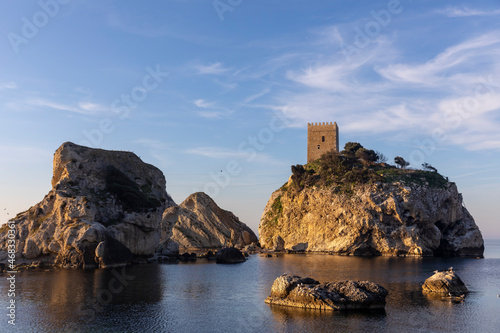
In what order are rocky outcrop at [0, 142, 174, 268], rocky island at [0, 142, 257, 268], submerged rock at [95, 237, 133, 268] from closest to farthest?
submerged rock at [95, 237, 133, 268]
rocky outcrop at [0, 142, 174, 268]
rocky island at [0, 142, 257, 268]

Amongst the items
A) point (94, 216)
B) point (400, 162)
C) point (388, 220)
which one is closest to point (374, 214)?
point (388, 220)

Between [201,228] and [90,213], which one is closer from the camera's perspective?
[90,213]

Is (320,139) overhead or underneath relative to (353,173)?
overhead

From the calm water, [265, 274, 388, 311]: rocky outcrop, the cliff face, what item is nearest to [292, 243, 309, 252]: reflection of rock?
the cliff face

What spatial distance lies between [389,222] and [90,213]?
62.4 m

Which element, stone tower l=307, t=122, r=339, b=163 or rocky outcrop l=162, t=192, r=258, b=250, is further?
stone tower l=307, t=122, r=339, b=163

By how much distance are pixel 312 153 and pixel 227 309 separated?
99.2m

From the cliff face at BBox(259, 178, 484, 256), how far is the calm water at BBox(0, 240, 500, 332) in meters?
39.3

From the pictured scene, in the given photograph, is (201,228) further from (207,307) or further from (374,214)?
(207,307)

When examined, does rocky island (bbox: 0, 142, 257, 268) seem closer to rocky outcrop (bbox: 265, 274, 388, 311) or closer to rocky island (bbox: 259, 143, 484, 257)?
rocky outcrop (bbox: 265, 274, 388, 311)

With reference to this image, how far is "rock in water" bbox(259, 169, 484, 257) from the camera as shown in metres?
92.5

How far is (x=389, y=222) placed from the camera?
93875 millimetres

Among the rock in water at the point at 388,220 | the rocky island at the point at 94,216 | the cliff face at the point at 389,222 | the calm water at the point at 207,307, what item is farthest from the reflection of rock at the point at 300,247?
the calm water at the point at 207,307

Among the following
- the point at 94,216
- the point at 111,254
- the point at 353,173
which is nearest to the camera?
the point at 111,254
